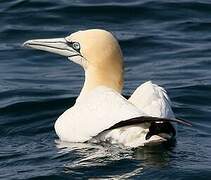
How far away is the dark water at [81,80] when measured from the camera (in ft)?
37.5

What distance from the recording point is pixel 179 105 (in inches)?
588

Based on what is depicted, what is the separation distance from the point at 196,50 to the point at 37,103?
14.4ft

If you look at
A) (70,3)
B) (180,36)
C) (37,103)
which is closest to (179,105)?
(37,103)

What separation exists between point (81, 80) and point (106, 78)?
3768 mm

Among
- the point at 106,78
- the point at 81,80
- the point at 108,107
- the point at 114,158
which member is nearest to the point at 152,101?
the point at 108,107

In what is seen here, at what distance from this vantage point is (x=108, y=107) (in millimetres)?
11633

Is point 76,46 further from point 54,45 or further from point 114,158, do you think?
point 114,158

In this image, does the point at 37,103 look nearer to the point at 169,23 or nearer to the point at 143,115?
the point at 143,115

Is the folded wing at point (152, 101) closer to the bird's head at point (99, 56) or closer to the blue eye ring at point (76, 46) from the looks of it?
the bird's head at point (99, 56)

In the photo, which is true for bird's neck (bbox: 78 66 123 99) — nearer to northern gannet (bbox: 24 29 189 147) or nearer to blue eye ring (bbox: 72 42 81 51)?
northern gannet (bbox: 24 29 189 147)

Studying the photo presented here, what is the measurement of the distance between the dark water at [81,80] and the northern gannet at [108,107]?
0.19 meters

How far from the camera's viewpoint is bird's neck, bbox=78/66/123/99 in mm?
12844

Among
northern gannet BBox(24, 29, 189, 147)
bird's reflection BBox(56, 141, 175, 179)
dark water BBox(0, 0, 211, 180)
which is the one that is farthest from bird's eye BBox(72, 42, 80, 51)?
bird's reflection BBox(56, 141, 175, 179)

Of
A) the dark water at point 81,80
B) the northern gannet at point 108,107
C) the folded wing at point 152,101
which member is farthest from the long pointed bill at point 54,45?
the folded wing at point 152,101
